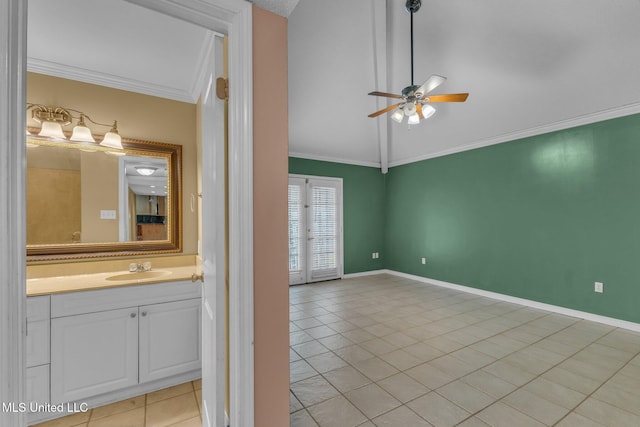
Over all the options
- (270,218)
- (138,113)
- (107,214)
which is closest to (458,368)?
(270,218)

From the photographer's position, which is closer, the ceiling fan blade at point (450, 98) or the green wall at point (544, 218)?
the ceiling fan blade at point (450, 98)

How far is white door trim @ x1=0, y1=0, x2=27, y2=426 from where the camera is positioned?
78 centimetres

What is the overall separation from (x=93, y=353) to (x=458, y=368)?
9.28 ft

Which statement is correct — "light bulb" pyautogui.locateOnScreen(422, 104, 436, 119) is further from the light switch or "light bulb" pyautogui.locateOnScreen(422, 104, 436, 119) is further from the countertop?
the light switch

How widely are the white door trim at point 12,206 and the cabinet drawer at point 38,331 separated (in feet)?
3.92

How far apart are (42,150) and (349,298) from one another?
13.1ft

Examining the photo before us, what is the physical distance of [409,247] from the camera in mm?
5746

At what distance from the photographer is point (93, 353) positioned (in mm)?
1850

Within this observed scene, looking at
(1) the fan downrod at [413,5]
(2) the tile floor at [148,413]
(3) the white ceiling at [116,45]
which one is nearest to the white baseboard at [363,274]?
(2) the tile floor at [148,413]

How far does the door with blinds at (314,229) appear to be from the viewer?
5.34 m

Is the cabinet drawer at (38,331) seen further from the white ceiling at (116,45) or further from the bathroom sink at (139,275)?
the white ceiling at (116,45)

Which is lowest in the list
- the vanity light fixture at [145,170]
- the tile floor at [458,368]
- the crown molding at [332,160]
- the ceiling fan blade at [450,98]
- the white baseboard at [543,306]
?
the tile floor at [458,368]

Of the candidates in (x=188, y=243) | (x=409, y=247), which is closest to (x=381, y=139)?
(x=409, y=247)

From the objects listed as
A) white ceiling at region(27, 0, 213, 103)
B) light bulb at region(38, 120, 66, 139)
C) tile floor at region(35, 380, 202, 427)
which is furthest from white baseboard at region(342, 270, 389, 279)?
light bulb at region(38, 120, 66, 139)
